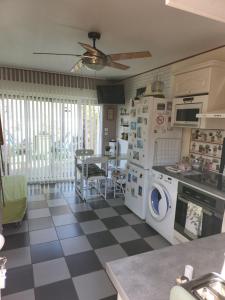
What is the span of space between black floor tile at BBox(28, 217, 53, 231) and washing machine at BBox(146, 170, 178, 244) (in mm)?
1505

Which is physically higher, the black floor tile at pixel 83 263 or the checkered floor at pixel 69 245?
the checkered floor at pixel 69 245

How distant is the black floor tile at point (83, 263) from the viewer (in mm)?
2178

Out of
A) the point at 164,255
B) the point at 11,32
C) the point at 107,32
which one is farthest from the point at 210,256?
the point at 11,32

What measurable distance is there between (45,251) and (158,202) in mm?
1566

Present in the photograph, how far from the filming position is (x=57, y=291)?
1.91m

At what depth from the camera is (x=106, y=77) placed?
16.0ft

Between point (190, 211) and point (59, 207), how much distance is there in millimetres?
2255

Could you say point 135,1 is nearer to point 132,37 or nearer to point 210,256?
point 132,37

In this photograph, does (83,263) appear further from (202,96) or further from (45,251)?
(202,96)

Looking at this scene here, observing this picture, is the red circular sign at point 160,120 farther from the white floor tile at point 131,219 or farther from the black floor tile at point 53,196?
the black floor tile at point 53,196

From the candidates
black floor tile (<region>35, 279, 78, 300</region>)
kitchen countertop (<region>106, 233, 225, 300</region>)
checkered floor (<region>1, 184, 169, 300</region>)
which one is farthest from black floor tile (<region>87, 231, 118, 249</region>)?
kitchen countertop (<region>106, 233, 225, 300</region>)

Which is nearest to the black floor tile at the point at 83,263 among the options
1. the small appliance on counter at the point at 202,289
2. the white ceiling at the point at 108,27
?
the small appliance on counter at the point at 202,289

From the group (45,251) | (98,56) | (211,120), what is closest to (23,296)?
(45,251)

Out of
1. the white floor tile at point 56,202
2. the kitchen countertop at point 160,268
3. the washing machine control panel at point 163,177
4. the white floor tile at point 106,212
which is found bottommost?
→ the white floor tile at point 106,212
